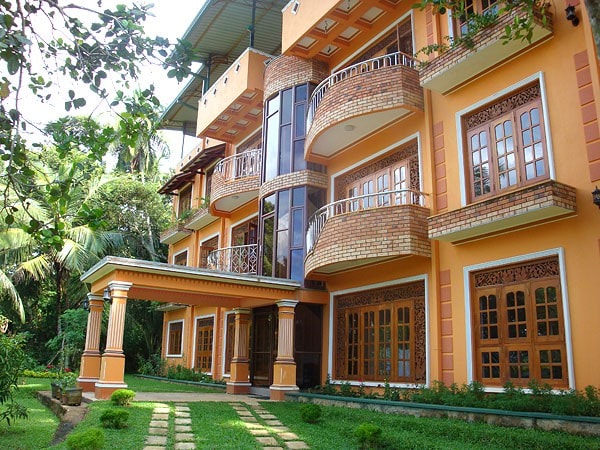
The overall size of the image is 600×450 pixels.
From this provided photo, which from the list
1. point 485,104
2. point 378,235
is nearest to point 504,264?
point 378,235

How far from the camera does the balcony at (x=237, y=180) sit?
57.5 ft

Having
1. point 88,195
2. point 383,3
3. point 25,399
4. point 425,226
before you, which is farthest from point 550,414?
point 88,195

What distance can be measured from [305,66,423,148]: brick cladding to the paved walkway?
21.1 ft

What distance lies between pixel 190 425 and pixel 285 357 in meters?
4.59

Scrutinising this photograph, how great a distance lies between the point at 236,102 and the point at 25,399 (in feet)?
35.2

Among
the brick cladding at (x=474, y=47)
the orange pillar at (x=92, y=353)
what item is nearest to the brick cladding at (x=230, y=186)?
the orange pillar at (x=92, y=353)

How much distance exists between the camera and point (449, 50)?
10555 millimetres

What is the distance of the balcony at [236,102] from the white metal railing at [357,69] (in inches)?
144

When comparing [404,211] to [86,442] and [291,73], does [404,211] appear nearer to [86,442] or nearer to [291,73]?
[291,73]

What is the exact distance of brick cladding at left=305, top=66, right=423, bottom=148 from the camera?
38.2 feet

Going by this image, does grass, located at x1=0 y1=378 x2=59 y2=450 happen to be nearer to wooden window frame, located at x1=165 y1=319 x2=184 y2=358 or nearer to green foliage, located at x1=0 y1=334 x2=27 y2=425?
green foliage, located at x1=0 y1=334 x2=27 y2=425

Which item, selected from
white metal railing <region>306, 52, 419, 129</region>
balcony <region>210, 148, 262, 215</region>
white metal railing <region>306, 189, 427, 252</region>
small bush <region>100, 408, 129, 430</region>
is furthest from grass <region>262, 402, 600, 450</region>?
balcony <region>210, 148, 262, 215</region>

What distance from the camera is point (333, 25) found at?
13.7 meters

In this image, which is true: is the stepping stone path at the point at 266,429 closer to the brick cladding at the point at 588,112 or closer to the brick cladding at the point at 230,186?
the brick cladding at the point at 588,112
